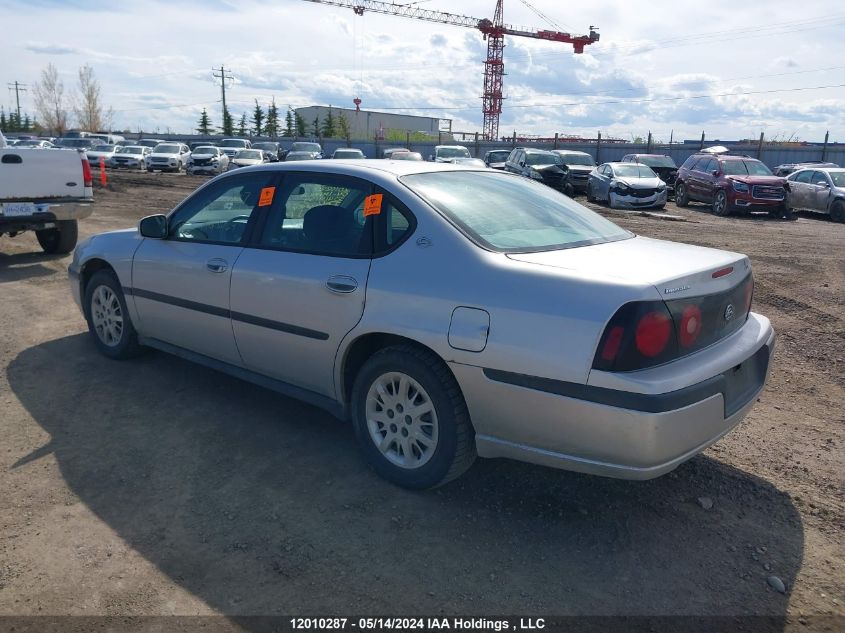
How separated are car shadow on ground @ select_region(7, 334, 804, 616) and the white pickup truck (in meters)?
5.35

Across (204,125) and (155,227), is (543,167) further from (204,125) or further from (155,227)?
(204,125)

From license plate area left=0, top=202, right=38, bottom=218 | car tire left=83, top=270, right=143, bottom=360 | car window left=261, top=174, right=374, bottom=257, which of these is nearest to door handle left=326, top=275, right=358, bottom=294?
car window left=261, top=174, right=374, bottom=257

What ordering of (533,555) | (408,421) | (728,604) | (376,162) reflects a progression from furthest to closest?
(376,162) → (408,421) → (533,555) → (728,604)

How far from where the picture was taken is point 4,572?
2.90 metres

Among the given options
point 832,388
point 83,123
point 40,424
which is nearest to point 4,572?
point 40,424

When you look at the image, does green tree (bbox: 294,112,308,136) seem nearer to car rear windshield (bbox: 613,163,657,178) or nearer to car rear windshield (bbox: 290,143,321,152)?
car rear windshield (bbox: 290,143,321,152)

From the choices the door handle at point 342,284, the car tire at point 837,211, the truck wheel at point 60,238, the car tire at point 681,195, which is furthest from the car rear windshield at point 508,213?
the car tire at point 681,195

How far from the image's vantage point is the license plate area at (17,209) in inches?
335

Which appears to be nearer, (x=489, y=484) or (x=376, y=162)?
(x=489, y=484)

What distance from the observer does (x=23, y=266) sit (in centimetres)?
921

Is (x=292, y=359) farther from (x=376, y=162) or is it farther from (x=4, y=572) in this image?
(x=4, y=572)

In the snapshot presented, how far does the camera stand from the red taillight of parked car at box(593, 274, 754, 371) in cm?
283

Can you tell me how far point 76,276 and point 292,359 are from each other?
268cm

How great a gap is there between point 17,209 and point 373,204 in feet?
22.5
